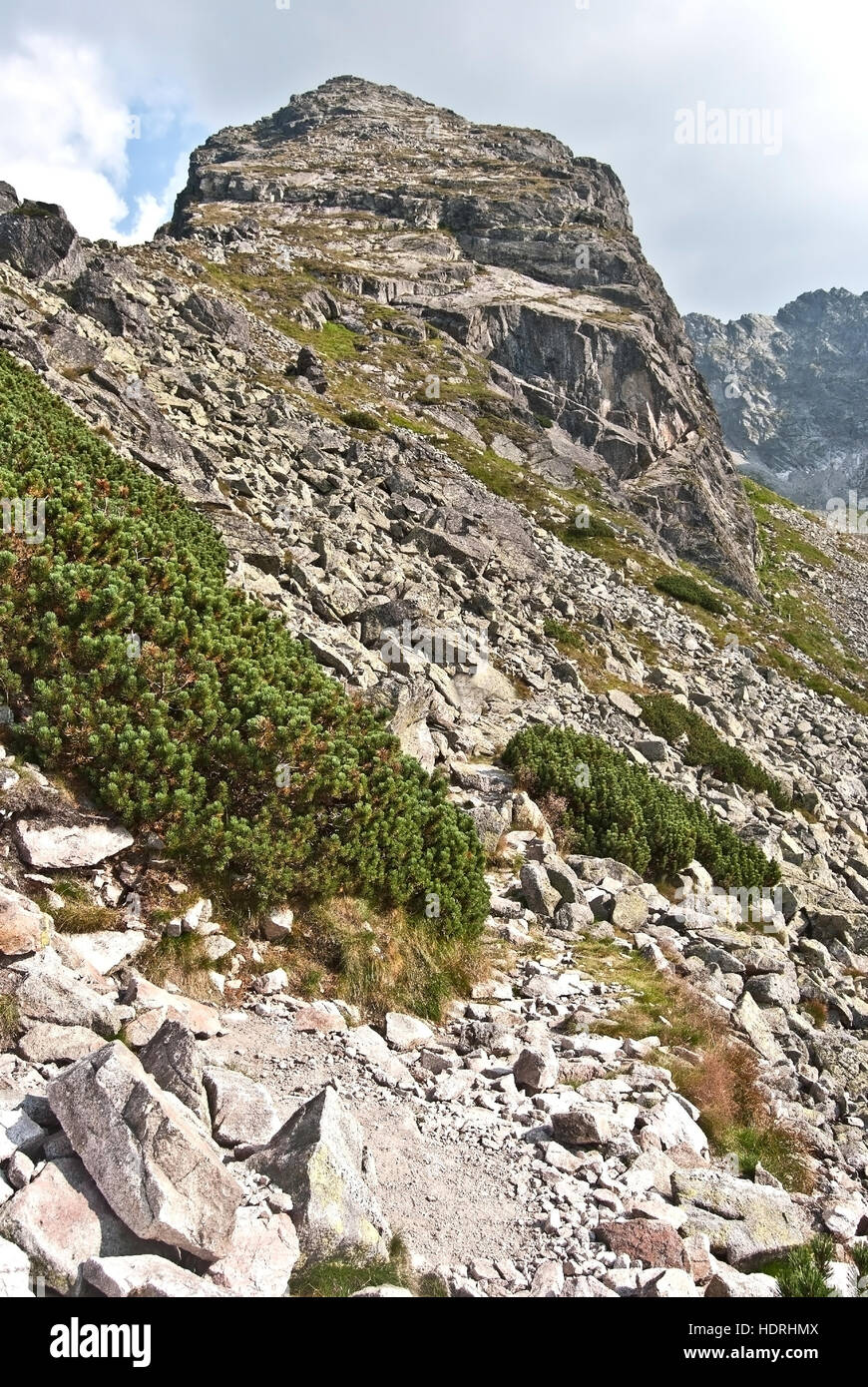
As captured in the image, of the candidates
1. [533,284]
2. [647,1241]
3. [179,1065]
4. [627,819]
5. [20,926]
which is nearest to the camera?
[647,1241]

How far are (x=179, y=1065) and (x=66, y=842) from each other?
296 centimetres

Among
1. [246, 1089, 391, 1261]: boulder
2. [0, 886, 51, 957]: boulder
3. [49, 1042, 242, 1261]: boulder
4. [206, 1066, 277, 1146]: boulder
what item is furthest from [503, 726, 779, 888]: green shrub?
[49, 1042, 242, 1261]: boulder

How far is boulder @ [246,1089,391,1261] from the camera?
15.7 ft

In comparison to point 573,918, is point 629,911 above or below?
below

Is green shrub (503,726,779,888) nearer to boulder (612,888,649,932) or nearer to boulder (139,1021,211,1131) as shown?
boulder (612,888,649,932)

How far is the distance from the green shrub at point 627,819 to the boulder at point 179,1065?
29.4 feet

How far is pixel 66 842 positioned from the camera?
301 inches

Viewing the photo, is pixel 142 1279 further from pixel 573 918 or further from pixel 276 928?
pixel 573 918

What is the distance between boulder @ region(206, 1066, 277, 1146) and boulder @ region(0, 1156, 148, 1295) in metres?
1.05

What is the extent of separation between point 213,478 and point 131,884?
15.9m

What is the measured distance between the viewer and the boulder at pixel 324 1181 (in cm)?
480

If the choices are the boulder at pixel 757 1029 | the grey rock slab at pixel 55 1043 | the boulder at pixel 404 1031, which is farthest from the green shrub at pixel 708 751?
the grey rock slab at pixel 55 1043

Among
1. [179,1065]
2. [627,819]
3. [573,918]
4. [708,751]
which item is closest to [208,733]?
[179,1065]

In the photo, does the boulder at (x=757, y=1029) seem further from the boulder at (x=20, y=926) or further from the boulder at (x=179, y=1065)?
the boulder at (x=20, y=926)
